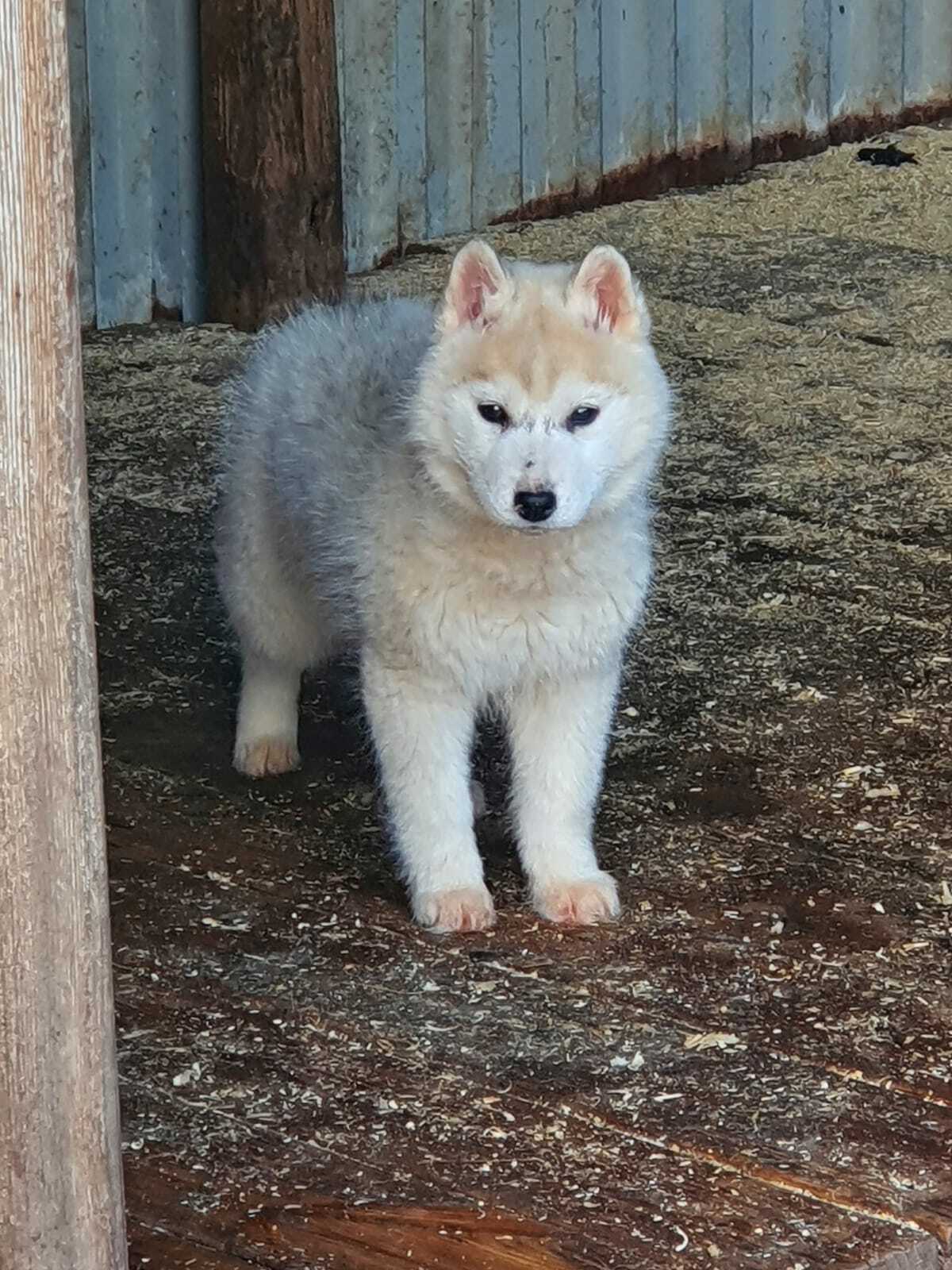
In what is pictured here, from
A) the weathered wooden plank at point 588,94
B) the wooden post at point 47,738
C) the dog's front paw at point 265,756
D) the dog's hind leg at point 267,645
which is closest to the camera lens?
the wooden post at point 47,738

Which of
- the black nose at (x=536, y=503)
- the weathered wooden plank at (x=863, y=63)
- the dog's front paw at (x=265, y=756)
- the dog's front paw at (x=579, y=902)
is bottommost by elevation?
the dog's front paw at (x=265, y=756)

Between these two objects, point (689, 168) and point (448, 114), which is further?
point (689, 168)

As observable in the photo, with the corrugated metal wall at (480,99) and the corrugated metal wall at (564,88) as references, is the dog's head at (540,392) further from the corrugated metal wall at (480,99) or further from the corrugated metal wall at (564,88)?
the corrugated metal wall at (564,88)

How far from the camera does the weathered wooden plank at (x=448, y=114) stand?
8906mm

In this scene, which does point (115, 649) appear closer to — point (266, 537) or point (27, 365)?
point (266, 537)

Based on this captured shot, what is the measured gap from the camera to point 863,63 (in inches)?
409

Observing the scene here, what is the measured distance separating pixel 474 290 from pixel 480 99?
5463 millimetres

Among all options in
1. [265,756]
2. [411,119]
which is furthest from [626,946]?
[411,119]

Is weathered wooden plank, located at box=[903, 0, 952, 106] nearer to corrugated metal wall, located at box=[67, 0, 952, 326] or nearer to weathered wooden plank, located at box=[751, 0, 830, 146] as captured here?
corrugated metal wall, located at box=[67, 0, 952, 326]

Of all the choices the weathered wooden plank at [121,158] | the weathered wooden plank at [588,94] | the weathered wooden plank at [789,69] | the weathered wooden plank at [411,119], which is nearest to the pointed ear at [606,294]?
the weathered wooden plank at [121,158]

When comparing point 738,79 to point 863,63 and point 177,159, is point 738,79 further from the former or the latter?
point 177,159

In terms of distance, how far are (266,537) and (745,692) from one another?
1183 mm


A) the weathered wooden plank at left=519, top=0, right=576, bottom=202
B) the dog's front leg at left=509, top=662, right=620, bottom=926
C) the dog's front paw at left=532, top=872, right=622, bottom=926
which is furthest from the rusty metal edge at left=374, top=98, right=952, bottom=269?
the dog's front paw at left=532, top=872, right=622, bottom=926

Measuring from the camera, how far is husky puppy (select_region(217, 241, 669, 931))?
3729 mm
